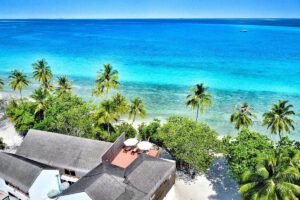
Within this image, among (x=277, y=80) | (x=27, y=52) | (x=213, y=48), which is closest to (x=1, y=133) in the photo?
(x=277, y=80)

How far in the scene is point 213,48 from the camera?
119 metres

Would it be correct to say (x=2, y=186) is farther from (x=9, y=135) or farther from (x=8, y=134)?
(x=8, y=134)

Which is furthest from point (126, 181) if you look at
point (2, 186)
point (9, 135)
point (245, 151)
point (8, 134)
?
point (8, 134)

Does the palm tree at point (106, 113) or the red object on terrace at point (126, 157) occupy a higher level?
the palm tree at point (106, 113)

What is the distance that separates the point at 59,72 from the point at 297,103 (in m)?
62.8

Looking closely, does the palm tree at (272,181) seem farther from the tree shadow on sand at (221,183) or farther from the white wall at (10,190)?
the white wall at (10,190)

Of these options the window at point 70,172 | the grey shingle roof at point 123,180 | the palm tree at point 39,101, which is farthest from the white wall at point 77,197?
the palm tree at point 39,101

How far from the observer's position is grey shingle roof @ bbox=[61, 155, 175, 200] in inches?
909

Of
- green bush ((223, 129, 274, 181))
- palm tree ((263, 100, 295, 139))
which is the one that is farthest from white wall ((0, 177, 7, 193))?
palm tree ((263, 100, 295, 139))

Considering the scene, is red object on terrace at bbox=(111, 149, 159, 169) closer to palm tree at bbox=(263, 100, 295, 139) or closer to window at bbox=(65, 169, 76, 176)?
window at bbox=(65, 169, 76, 176)

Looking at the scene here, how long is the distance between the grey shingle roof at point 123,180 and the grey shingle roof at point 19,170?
4.10 metres

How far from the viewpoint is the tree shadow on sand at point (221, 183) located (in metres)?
27.2

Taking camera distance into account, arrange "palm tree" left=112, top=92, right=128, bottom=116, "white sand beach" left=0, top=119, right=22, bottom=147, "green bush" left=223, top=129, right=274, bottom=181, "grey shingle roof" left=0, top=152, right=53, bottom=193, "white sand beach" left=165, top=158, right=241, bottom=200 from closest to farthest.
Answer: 1. "green bush" left=223, top=129, right=274, bottom=181
2. "grey shingle roof" left=0, top=152, right=53, bottom=193
3. "white sand beach" left=165, top=158, right=241, bottom=200
4. "palm tree" left=112, top=92, right=128, bottom=116
5. "white sand beach" left=0, top=119, right=22, bottom=147

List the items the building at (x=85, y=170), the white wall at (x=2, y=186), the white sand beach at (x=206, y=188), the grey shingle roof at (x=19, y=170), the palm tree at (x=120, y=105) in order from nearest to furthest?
1. the building at (x=85, y=170)
2. the grey shingle roof at (x=19, y=170)
3. the white wall at (x=2, y=186)
4. the white sand beach at (x=206, y=188)
5. the palm tree at (x=120, y=105)
